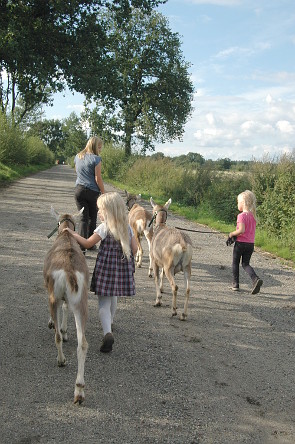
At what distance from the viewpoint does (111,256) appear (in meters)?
4.98

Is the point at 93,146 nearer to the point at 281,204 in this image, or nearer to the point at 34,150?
the point at 281,204

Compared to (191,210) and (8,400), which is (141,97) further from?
(8,400)

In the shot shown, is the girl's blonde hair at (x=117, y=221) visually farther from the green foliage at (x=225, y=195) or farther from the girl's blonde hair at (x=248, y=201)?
the green foliage at (x=225, y=195)

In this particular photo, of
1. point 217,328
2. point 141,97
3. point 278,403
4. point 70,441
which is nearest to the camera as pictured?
point 70,441

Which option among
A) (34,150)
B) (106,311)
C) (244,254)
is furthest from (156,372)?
(34,150)

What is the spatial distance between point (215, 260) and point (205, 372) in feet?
19.4

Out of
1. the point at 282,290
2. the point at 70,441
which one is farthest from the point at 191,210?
the point at 70,441

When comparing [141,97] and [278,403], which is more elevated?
[141,97]

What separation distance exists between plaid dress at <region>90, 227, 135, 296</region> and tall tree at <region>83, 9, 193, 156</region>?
36.0m

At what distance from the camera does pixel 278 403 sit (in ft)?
13.0

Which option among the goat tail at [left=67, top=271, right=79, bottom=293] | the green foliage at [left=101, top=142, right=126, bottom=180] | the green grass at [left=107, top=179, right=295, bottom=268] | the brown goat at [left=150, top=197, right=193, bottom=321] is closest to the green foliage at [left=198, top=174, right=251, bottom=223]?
the green grass at [left=107, top=179, right=295, bottom=268]

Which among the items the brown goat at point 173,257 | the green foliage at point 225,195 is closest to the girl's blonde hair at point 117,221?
the brown goat at point 173,257

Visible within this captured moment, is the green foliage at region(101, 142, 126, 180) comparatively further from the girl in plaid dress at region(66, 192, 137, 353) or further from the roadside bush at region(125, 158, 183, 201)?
the girl in plaid dress at region(66, 192, 137, 353)

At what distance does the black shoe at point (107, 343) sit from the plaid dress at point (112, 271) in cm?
52
